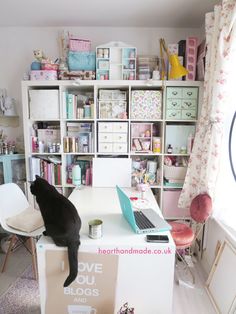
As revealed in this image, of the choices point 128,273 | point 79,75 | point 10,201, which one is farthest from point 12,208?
point 79,75

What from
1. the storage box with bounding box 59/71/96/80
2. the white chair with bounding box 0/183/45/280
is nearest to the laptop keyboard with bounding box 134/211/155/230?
the white chair with bounding box 0/183/45/280

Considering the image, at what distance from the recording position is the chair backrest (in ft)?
6.56

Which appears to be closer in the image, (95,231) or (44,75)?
(95,231)

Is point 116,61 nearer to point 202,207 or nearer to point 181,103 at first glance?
point 181,103

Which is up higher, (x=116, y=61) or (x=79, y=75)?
(x=116, y=61)

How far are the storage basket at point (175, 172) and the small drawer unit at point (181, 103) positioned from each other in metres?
0.52

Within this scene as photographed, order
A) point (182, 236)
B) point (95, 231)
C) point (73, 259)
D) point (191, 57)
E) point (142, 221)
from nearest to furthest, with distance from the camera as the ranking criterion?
point (73, 259), point (95, 231), point (142, 221), point (182, 236), point (191, 57)

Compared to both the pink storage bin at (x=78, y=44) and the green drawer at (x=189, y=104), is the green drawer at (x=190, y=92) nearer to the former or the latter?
the green drawer at (x=189, y=104)

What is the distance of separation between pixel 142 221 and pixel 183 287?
0.86 m

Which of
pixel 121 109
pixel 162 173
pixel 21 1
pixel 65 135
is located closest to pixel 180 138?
pixel 162 173

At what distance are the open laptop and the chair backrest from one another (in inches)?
44.3

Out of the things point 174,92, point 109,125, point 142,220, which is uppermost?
point 174,92

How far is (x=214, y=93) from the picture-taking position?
1738 mm

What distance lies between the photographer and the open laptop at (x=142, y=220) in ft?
4.65
